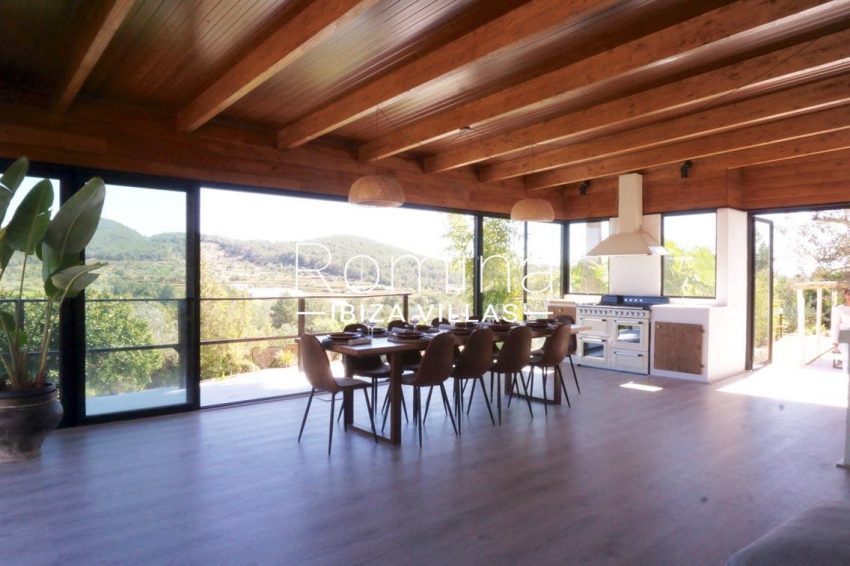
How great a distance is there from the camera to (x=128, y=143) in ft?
16.7

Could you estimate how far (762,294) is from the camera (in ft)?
26.8

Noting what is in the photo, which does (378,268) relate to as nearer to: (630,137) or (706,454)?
(630,137)

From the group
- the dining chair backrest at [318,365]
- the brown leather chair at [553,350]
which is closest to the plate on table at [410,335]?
the dining chair backrest at [318,365]

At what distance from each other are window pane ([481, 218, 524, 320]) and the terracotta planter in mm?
5519

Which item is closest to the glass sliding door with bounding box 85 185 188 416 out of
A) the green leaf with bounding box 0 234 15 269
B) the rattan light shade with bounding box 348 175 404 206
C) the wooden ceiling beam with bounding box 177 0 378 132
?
the green leaf with bounding box 0 234 15 269

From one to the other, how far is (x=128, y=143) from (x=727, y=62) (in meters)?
5.06

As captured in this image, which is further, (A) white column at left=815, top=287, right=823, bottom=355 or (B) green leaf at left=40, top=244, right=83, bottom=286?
(A) white column at left=815, top=287, right=823, bottom=355

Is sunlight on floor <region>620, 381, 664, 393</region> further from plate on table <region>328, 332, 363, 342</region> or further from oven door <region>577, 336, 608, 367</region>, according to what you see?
plate on table <region>328, 332, 363, 342</region>

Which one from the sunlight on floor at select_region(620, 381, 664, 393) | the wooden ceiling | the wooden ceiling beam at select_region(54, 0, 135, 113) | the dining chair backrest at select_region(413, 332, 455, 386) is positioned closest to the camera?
the wooden ceiling beam at select_region(54, 0, 135, 113)

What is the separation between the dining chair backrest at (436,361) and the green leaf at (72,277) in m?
2.43

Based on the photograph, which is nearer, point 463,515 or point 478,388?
point 463,515

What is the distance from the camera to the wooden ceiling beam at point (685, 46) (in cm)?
322

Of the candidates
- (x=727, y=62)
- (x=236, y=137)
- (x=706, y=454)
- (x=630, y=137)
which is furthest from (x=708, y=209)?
(x=236, y=137)

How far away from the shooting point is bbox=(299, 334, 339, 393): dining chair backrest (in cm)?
430
